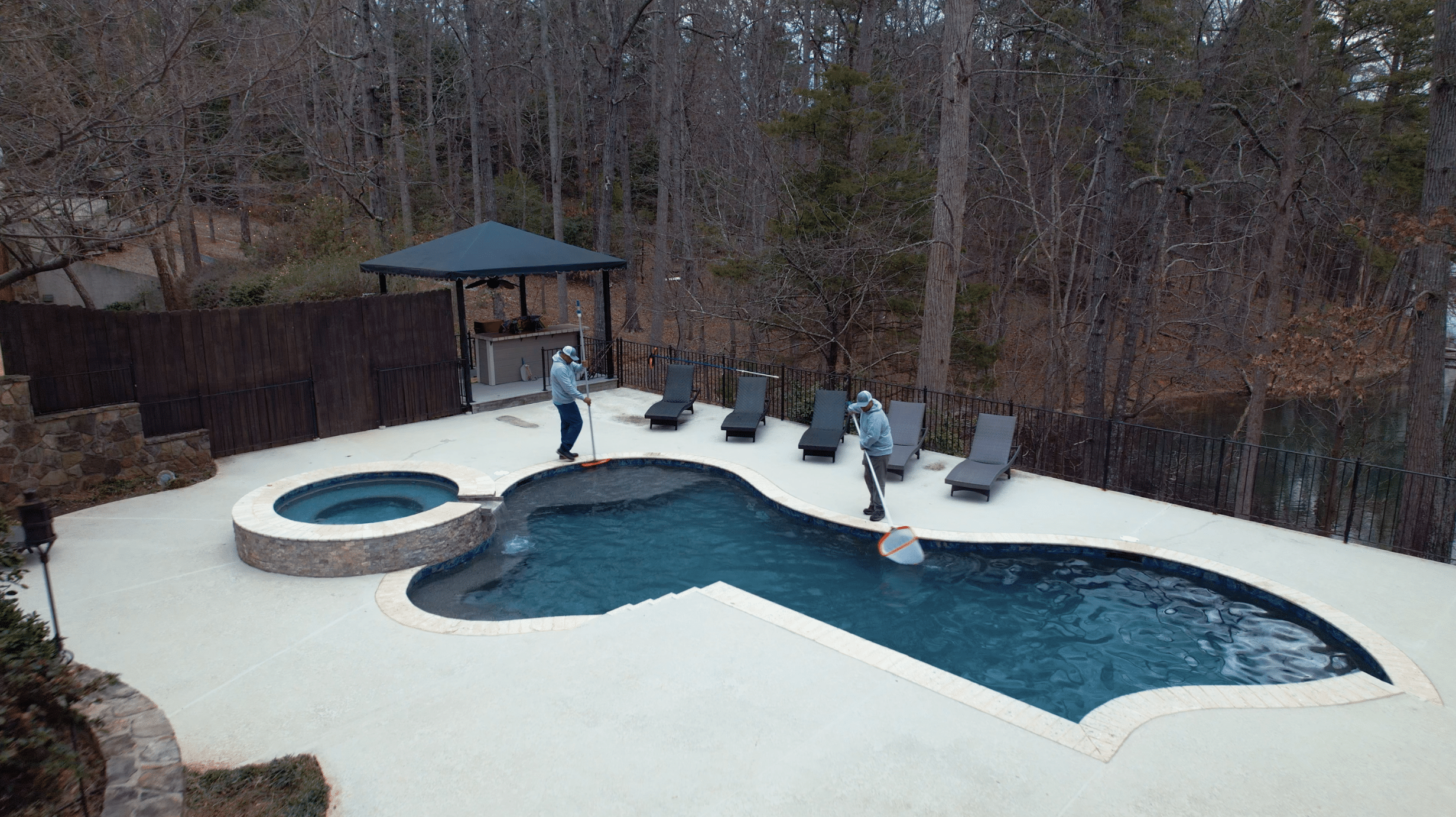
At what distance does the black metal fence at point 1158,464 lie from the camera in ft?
35.4

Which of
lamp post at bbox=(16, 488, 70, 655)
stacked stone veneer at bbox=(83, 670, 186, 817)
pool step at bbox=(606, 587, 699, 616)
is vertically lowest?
pool step at bbox=(606, 587, 699, 616)

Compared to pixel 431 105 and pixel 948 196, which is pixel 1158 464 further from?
pixel 431 105

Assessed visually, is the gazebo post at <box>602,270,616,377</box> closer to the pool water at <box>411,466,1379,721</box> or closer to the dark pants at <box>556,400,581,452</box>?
the dark pants at <box>556,400,581,452</box>

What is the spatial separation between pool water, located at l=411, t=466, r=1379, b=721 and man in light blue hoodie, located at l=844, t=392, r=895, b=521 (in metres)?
0.48

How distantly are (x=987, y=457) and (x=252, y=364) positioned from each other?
10387 millimetres

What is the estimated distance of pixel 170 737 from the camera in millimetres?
4895

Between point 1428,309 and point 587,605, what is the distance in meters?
13.0

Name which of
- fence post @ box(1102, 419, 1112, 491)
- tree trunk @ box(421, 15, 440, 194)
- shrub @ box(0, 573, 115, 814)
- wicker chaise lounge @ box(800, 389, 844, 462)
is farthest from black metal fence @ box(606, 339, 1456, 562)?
tree trunk @ box(421, 15, 440, 194)

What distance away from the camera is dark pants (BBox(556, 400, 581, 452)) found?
12133 millimetres

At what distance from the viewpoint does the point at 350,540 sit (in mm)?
8500

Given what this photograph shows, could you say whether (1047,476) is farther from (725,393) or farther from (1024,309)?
(1024,309)

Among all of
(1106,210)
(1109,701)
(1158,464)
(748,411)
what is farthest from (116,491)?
(1158,464)

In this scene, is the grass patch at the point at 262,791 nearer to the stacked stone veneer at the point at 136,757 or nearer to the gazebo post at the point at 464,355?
the stacked stone veneer at the point at 136,757

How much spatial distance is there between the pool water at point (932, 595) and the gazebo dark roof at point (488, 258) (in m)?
4.84
